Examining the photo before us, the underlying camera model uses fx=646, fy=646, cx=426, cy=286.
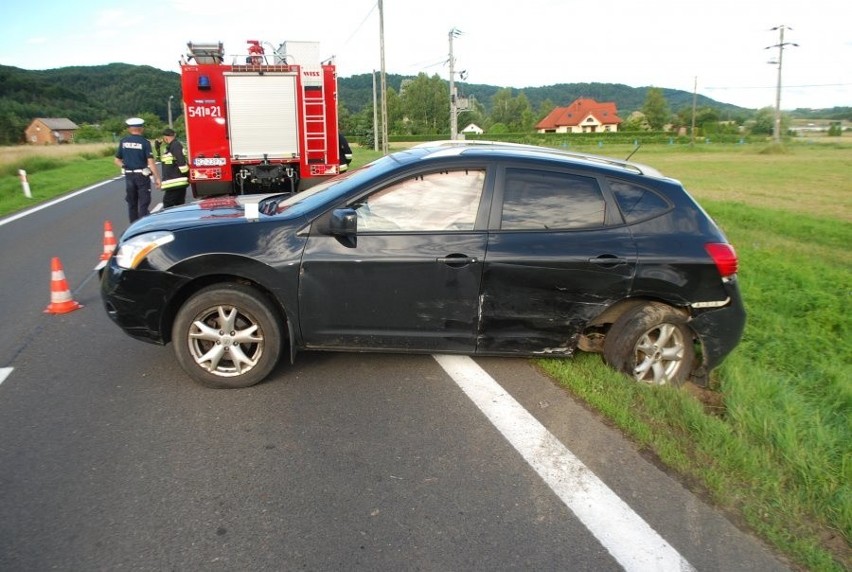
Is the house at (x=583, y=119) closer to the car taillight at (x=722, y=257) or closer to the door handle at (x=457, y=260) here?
the car taillight at (x=722, y=257)

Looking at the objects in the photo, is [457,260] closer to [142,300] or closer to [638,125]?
[142,300]

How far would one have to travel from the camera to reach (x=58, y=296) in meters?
6.39

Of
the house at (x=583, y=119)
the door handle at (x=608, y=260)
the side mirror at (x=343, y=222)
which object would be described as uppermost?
the house at (x=583, y=119)

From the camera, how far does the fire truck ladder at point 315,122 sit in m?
13.7

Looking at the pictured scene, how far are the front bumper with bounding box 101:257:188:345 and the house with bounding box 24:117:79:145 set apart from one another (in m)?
91.9

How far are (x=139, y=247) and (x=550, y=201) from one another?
113 inches

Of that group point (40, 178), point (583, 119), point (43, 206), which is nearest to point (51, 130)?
point (40, 178)

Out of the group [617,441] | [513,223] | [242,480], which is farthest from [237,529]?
[513,223]

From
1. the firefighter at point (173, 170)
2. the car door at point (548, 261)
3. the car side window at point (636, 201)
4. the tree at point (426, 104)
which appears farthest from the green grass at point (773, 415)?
the tree at point (426, 104)

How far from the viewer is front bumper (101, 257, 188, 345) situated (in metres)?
4.40

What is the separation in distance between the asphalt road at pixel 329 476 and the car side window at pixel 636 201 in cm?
135

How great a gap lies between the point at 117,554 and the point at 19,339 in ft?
11.8

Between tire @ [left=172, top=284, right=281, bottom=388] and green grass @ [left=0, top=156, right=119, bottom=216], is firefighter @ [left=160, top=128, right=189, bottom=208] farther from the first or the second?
tire @ [left=172, top=284, right=281, bottom=388]

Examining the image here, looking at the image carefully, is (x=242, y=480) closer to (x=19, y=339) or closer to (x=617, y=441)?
(x=617, y=441)
